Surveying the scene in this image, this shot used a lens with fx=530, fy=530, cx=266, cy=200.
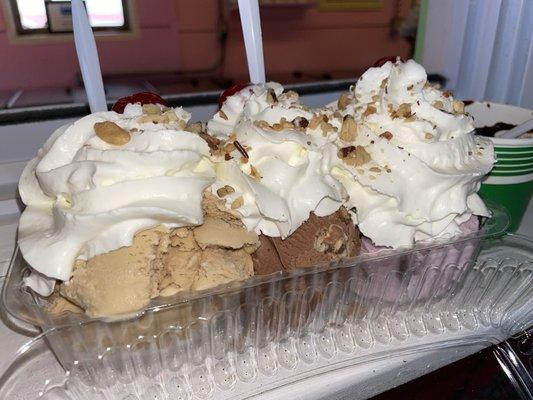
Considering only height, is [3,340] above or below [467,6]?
→ below

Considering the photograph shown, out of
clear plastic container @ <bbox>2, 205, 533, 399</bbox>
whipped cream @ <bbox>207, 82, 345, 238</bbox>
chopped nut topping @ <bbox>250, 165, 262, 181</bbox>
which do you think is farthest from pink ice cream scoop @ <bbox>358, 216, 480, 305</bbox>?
chopped nut topping @ <bbox>250, 165, 262, 181</bbox>

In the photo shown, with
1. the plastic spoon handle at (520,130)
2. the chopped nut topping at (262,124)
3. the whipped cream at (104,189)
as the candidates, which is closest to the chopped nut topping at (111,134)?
the whipped cream at (104,189)

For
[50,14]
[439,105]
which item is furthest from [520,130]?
[50,14]

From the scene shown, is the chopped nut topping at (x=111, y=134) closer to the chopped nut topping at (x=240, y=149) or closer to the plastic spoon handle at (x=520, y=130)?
the chopped nut topping at (x=240, y=149)

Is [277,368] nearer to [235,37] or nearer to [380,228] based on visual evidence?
[380,228]

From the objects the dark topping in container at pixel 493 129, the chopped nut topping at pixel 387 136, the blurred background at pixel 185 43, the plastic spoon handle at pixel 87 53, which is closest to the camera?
the plastic spoon handle at pixel 87 53

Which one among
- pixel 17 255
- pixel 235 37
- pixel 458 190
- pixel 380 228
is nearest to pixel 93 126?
pixel 17 255
